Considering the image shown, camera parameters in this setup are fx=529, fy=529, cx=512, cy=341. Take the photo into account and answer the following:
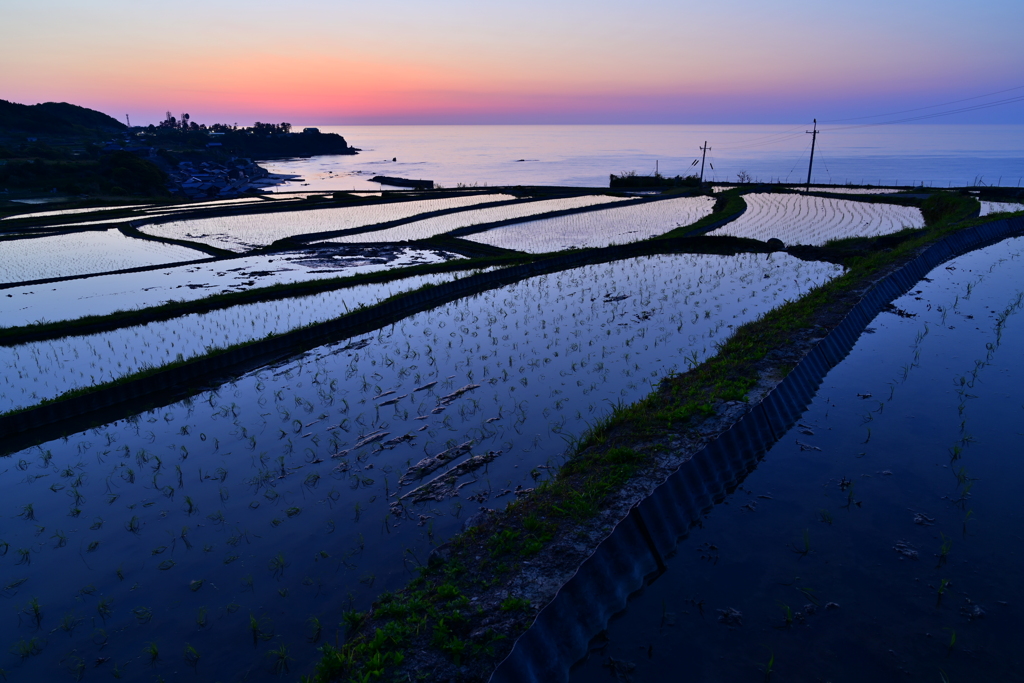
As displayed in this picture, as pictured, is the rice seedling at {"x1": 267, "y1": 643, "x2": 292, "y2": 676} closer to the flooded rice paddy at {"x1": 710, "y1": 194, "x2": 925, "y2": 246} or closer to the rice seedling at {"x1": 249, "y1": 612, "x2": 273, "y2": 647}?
the rice seedling at {"x1": 249, "y1": 612, "x2": 273, "y2": 647}

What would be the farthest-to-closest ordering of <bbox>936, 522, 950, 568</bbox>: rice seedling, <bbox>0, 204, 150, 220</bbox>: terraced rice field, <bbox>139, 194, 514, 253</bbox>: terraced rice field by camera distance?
<bbox>0, 204, 150, 220</bbox>: terraced rice field → <bbox>139, 194, 514, 253</bbox>: terraced rice field → <bbox>936, 522, 950, 568</bbox>: rice seedling

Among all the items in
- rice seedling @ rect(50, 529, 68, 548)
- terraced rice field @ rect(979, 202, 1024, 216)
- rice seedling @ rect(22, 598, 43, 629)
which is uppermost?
terraced rice field @ rect(979, 202, 1024, 216)

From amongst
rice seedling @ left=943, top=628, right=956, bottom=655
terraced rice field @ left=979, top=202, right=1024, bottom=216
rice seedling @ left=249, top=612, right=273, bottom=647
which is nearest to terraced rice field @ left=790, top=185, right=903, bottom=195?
terraced rice field @ left=979, top=202, right=1024, bottom=216

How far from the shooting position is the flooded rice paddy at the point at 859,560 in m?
3.25

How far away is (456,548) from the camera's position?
4.08 meters

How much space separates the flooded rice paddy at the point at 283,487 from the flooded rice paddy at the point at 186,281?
5.54 metres

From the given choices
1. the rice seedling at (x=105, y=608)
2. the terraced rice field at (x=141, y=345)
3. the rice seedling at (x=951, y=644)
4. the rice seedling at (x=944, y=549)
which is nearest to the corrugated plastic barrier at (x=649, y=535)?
the rice seedling at (x=944, y=549)

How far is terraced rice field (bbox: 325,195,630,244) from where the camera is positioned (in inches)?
765

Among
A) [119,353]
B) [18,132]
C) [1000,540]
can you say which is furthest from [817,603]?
[18,132]

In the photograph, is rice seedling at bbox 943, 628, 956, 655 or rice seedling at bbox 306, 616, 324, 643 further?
rice seedling at bbox 306, 616, 324, 643

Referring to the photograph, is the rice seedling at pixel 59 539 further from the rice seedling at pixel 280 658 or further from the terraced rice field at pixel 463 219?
the terraced rice field at pixel 463 219

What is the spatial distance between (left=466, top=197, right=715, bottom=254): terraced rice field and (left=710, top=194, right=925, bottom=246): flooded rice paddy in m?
2.27

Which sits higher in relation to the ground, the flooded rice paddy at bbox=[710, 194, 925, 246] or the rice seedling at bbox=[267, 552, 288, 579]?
the flooded rice paddy at bbox=[710, 194, 925, 246]

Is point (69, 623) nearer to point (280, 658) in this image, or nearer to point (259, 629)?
point (259, 629)
